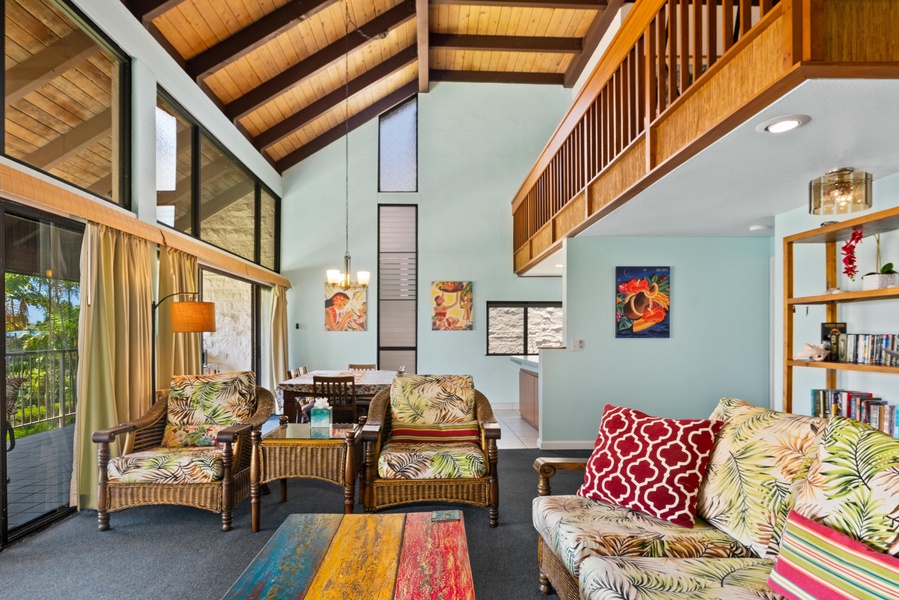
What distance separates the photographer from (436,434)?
3902 mm

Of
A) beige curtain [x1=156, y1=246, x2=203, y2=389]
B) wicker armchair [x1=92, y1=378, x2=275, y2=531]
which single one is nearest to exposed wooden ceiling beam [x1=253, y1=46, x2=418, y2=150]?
beige curtain [x1=156, y1=246, x2=203, y2=389]

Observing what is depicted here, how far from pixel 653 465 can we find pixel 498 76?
7693 mm

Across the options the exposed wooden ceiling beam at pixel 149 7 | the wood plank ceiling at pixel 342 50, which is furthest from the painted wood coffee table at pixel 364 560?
the wood plank ceiling at pixel 342 50

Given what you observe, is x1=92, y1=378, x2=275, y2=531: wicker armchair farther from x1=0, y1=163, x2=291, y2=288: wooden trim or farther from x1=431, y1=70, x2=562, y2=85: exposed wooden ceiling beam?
x1=431, y1=70, x2=562, y2=85: exposed wooden ceiling beam

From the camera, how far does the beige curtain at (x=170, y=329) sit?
471cm

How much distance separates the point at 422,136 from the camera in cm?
884

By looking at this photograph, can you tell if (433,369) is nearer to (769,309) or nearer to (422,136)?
(422,136)

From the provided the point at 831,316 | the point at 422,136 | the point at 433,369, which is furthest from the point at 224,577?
the point at 422,136

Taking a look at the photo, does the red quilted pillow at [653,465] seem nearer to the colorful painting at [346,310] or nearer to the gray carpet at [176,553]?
the gray carpet at [176,553]

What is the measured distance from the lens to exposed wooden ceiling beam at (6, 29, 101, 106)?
3174 millimetres

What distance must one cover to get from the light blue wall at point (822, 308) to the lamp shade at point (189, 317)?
15.5 ft

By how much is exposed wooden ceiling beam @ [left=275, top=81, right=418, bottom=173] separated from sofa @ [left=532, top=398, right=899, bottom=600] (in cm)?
731

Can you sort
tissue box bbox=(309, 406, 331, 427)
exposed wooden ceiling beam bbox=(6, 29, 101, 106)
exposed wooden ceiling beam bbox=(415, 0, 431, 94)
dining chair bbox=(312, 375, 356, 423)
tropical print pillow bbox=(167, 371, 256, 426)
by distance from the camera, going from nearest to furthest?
exposed wooden ceiling beam bbox=(6, 29, 101, 106)
tropical print pillow bbox=(167, 371, 256, 426)
tissue box bbox=(309, 406, 331, 427)
dining chair bbox=(312, 375, 356, 423)
exposed wooden ceiling beam bbox=(415, 0, 431, 94)

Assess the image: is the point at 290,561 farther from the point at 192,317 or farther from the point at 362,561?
the point at 192,317
